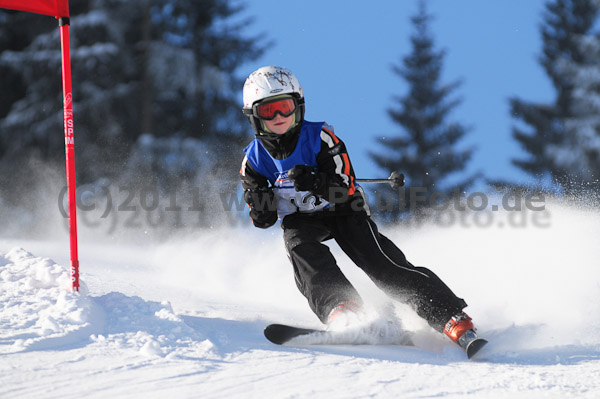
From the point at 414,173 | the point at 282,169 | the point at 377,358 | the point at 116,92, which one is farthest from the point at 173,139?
the point at 377,358

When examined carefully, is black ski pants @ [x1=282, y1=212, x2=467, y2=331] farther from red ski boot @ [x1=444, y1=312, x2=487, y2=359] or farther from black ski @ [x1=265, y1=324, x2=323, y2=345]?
black ski @ [x1=265, y1=324, x2=323, y2=345]

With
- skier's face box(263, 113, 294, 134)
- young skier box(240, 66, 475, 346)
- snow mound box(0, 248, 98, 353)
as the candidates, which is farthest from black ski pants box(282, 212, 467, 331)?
snow mound box(0, 248, 98, 353)

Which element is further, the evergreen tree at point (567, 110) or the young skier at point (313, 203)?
the evergreen tree at point (567, 110)

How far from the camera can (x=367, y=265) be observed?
403 cm

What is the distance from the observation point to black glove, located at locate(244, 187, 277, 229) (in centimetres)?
403

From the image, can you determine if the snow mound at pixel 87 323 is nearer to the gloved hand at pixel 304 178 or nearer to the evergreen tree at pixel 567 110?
the gloved hand at pixel 304 178

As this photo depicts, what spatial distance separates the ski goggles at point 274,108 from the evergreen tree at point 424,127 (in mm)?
15650

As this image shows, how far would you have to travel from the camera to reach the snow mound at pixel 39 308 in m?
3.13

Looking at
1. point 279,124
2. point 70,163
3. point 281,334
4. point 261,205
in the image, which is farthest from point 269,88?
point 281,334

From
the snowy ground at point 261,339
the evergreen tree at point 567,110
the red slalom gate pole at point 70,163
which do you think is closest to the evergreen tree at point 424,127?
the evergreen tree at point 567,110

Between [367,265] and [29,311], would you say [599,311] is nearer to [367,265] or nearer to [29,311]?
[367,265]

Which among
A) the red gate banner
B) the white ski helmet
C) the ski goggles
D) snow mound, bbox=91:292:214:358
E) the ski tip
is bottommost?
the ski tip

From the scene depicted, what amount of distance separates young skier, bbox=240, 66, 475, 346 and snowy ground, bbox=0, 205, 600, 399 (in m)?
0.37

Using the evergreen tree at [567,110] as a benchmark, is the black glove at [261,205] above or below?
below
